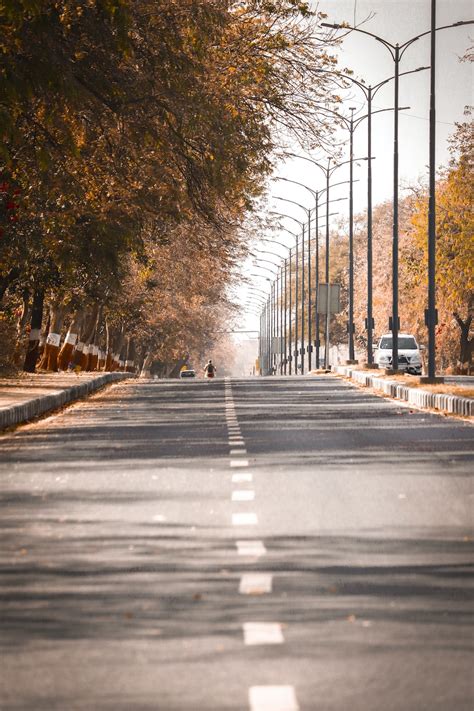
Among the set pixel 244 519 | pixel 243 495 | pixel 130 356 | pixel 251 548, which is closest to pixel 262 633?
pixel 251 548

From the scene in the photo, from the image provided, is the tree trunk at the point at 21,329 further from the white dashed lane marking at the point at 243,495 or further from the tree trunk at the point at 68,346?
the white dashed lane marking at the point at 243,495

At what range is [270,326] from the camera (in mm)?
172500

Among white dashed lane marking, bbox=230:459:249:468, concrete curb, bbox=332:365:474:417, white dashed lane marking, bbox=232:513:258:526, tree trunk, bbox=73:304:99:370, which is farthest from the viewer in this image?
tree trunk, bbox=73:304:99:370

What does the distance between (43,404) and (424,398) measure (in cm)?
864

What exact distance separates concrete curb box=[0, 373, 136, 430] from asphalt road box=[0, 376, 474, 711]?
5.65m

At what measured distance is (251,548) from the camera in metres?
10.8

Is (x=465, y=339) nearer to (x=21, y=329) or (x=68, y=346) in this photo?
(x=68, y=346)

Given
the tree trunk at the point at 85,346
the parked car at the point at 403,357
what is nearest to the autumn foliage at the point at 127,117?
the tree trunk at the point at 85,346

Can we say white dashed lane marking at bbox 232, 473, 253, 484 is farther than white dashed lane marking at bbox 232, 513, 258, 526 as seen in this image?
Yes

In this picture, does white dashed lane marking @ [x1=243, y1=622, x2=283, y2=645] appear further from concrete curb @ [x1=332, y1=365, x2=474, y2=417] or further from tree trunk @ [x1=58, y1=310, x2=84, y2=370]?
tree trunk @ [x1=58, y1=310, x2=84, y2=370]

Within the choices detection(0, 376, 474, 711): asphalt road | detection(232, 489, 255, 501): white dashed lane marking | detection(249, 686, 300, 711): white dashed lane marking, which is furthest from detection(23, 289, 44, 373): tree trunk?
detection(249, 686, 300, 711): white dashed lane marking

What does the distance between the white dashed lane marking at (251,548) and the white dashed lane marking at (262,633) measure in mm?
2426

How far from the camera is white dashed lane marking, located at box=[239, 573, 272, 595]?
9062 mm

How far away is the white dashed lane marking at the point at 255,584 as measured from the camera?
9.06 metres
